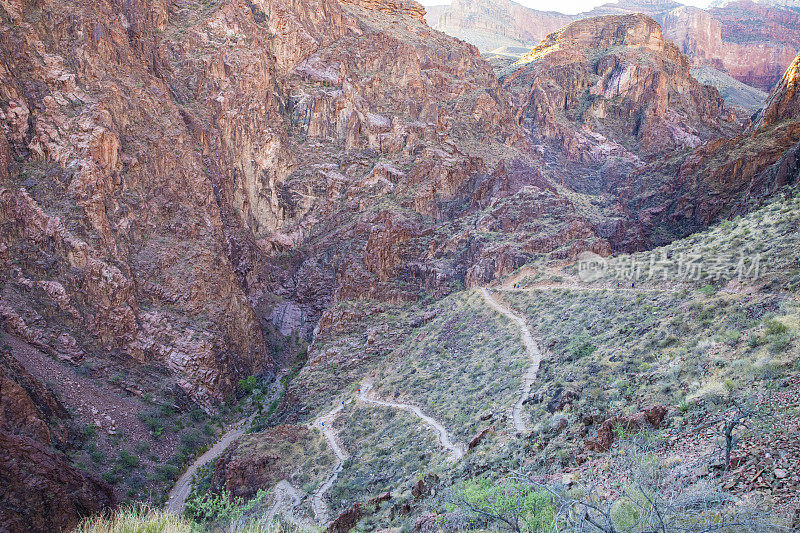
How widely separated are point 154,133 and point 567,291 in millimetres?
52236

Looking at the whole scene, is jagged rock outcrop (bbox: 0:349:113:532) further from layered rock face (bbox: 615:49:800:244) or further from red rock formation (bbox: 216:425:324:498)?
layered rock face (bbox: 615:49:800:244)

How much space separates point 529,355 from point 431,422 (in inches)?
311

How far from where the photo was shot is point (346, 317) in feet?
198

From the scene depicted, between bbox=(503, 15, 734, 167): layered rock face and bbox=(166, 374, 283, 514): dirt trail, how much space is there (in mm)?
78752

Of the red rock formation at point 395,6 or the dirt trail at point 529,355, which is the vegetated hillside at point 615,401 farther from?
the red rock formation at point 395,6

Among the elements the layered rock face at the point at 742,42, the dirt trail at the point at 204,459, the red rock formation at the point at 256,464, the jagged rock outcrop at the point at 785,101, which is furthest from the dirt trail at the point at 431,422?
the layered rock face at the point at 742,42

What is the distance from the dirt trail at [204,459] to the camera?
41.0 metres

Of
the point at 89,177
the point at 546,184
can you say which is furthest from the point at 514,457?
the point at 546,184

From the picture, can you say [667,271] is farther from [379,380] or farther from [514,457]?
[379,380]

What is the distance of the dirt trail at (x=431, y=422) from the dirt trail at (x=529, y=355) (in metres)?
3.40

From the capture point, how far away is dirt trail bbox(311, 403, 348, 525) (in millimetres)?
29041

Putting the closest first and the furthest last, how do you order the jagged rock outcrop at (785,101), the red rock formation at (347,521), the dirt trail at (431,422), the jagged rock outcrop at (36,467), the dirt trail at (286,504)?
the red rock formation at (347,521) < the dirt trail at (431,422) < the dirt trail at (286,504) < the jagged rock outcrop at (36,467) < the jagged rock outcrop at (785,101)

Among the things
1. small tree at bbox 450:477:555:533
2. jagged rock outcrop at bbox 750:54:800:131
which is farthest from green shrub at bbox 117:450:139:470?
jagged rock outcrop at bbox 750:54:800:131

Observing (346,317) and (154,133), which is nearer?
(346,317)
